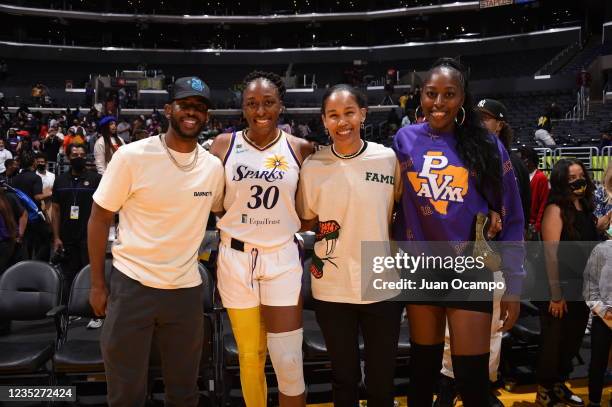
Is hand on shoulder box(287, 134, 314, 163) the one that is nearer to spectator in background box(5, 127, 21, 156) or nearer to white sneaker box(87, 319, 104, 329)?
white sneaker box(87, 319, 104, 329)

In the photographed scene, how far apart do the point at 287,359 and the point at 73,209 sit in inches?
127

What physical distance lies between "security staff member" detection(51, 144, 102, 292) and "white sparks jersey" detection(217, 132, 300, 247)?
2.89 meters

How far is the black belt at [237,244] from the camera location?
269cm

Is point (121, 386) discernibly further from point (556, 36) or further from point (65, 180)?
point (556, 36)

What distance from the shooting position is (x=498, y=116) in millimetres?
3414

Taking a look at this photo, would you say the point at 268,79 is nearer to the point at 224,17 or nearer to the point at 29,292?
the point at 29,292

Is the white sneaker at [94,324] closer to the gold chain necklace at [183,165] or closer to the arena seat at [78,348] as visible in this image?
the arena seat at [78,348]

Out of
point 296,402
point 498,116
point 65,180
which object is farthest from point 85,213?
point 498,116

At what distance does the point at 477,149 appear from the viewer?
8.05 feet

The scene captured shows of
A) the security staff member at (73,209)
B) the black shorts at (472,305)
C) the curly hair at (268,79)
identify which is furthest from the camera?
the security staff member at (73,209)

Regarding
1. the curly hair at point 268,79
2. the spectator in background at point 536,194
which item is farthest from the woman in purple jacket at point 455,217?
the spectator in background at point 536,194

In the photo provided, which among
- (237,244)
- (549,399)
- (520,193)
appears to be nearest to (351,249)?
(237,244)

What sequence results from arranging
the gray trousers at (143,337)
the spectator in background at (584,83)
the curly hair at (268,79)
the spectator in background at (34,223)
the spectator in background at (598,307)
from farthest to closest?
the spectator in background at (584,83) < the spectator in background at (34,223) < the spectator in background at (598,307) < the curly hair at (268,79) < the gray trousers at (143,337)

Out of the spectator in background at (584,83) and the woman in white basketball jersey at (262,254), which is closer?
the woman in white basketball jersey at (262,254)
